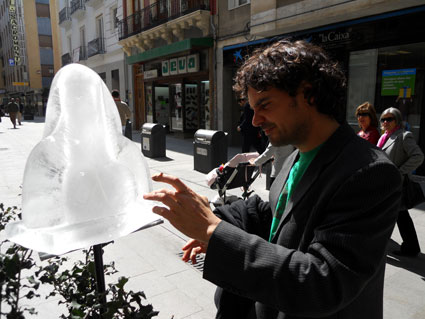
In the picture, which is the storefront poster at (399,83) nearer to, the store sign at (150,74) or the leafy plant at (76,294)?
the leafy plant at (76,294)

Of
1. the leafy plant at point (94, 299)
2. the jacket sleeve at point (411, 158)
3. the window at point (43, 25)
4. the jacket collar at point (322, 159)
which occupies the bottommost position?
the leafy plant at point (94, 299)

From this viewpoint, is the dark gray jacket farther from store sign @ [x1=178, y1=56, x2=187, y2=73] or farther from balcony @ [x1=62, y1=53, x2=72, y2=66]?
balcony @ [x1=62, y1=53, x2=72, y2=66]

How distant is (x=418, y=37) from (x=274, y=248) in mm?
7909

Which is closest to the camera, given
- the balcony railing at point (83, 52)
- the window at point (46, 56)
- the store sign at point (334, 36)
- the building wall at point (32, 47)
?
the store sign at point (334, 36)

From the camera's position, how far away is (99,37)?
72.9ft

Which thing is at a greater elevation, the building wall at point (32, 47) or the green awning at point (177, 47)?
Result: the building wall at point (32, 47)

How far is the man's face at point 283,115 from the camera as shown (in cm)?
126

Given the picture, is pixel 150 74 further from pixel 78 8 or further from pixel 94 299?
pixel 94 299

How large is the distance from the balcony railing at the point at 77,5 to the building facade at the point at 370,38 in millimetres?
17979

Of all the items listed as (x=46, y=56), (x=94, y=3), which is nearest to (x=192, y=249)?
(x=94, y=3)

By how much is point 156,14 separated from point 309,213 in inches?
648

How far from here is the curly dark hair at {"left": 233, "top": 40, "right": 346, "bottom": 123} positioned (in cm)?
125

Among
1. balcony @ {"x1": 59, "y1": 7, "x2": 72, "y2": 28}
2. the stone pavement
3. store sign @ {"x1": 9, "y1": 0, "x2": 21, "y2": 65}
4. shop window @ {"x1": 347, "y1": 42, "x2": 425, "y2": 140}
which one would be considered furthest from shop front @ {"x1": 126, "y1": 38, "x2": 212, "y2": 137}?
store sign @ {"x1": 9, "y1": 0, "x2": 21, "y2": 65}

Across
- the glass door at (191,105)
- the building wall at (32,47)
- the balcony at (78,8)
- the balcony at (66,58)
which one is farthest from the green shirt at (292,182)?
the building wall at (32,47)
